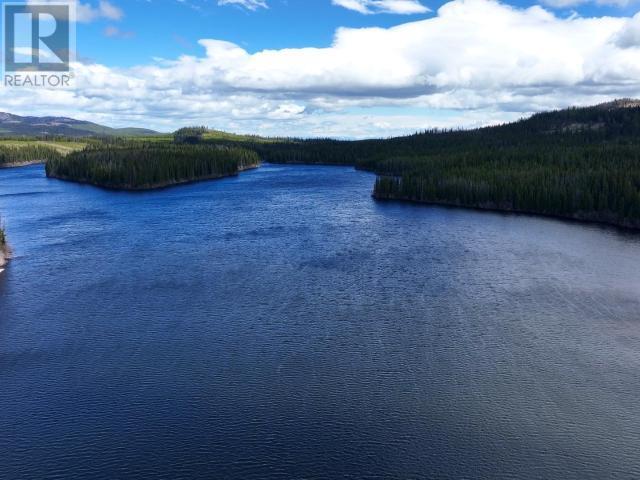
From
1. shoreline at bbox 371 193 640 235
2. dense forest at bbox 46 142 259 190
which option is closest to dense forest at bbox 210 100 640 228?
shoreline at bbox 371 193 640 235

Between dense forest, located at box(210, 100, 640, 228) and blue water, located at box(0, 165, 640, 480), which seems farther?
dense forest, located at box(210, 100, 640, 228)

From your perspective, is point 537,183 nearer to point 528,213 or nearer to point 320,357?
point 528,213

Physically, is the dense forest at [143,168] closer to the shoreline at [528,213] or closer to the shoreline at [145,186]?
the shoreline at [145,186]

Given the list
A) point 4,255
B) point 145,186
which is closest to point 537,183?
point 4,255

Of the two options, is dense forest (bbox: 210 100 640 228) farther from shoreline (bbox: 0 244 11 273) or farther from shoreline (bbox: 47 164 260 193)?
shoreline (bbox: 0 244 11 273)

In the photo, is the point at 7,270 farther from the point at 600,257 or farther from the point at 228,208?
the point at 600,257

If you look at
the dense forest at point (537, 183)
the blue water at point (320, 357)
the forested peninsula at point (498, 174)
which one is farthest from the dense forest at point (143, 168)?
the blue water at point (320, 357)
